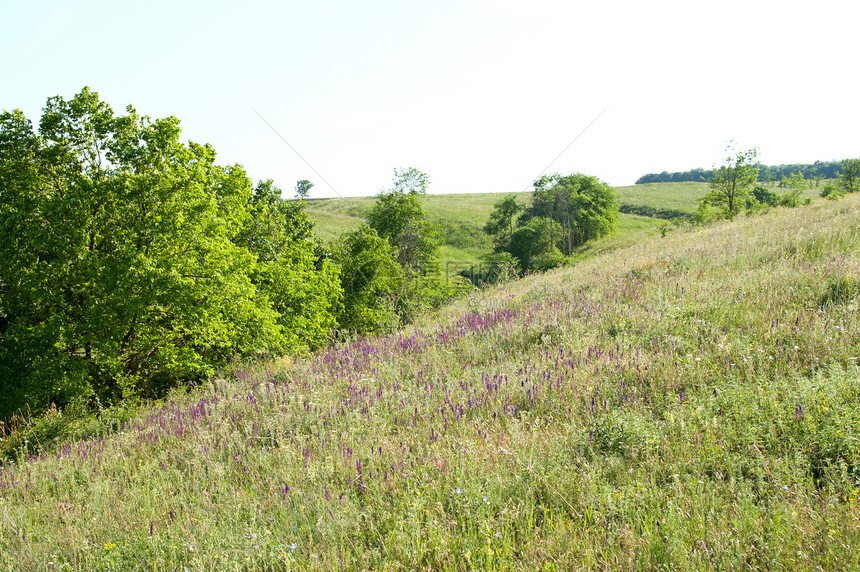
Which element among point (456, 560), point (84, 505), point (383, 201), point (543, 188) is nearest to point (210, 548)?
point (456, 560)

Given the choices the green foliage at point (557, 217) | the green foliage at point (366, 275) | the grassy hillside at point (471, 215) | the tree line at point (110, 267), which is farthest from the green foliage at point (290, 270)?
the green foliage at point (557, 217)

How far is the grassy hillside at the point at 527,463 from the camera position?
241 cm

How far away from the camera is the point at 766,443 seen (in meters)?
2.94

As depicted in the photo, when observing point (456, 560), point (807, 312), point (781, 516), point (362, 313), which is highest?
point (807, 312)

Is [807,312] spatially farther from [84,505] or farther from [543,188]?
[543,188]

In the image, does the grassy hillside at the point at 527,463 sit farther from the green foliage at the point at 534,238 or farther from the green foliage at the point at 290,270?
the green foliage at the point at 534,238

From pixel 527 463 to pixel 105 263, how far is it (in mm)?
14611

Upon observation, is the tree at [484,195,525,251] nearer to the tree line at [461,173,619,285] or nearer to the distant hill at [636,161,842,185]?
the tree line at [461,173,619,285]

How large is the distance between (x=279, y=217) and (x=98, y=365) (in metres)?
11.0

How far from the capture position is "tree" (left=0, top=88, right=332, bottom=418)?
43.6 feet

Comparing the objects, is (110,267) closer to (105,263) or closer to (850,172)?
(105,263)

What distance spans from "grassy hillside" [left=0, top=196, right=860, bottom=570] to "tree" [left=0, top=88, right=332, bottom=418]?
883 centimetres

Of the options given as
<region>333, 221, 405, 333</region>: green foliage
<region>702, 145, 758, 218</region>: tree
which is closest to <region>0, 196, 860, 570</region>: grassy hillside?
<region>333, 221, 405, 333</region>: green foliage

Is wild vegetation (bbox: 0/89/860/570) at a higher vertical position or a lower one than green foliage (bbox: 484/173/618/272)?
lower
